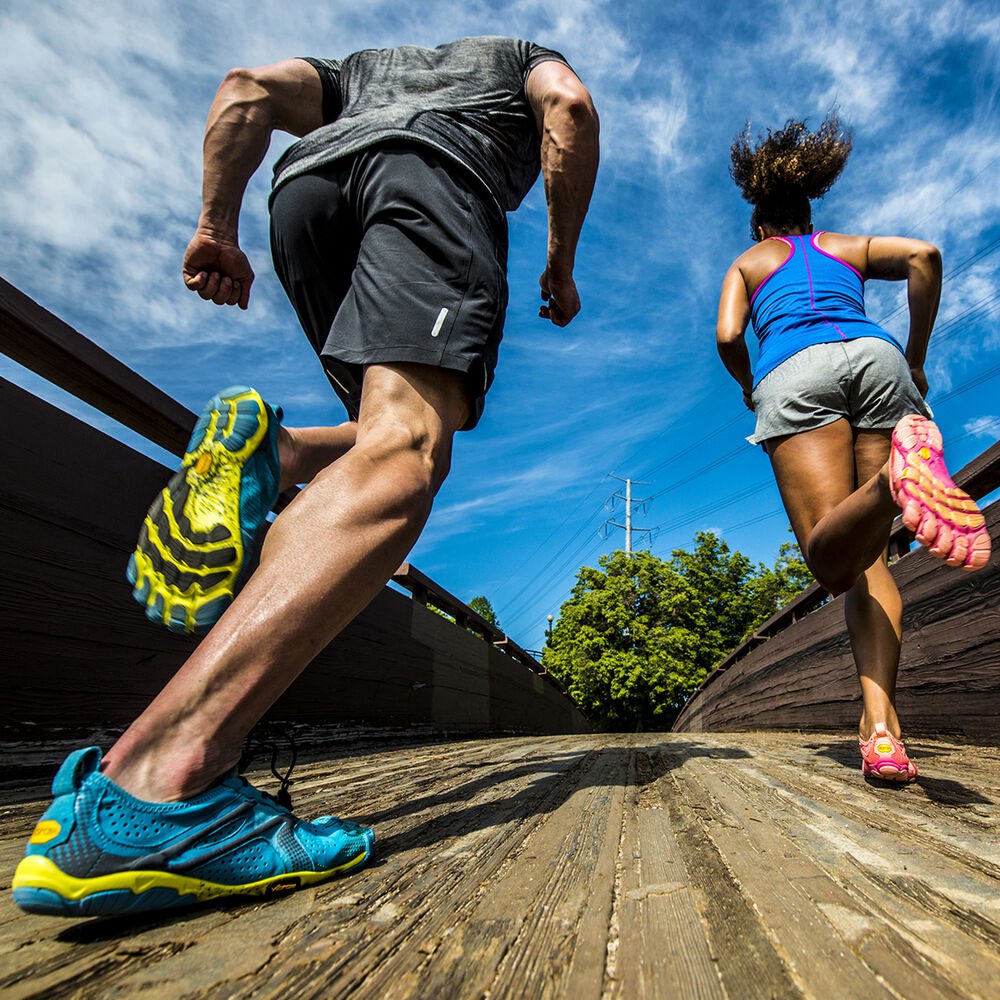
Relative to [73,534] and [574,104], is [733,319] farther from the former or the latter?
[73,534]

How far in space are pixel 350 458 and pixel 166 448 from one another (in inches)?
70.9

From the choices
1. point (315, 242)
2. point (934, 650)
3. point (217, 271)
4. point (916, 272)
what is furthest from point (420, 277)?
point (934, 650)

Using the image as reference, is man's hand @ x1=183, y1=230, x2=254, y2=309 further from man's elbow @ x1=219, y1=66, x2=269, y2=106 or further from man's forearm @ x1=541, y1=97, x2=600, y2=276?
man's forearm @ x1=541, y1=97, x2=600, y2=276

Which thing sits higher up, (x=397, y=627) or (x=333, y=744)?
(x=397, y=627)

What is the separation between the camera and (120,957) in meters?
0.60

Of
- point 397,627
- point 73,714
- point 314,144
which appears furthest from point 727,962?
point 397,627

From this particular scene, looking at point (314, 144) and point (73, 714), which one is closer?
point (314, 144)

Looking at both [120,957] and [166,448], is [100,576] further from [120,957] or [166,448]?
[120,957]

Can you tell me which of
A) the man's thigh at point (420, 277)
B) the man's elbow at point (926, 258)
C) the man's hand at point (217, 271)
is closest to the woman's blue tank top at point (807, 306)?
the man's elbow at point (926, 258)

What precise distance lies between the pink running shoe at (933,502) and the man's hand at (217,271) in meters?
1.59

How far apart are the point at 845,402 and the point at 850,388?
0.05m

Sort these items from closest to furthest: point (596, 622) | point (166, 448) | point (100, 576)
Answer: point (100, 576), point (166, 448), point (596, 622)

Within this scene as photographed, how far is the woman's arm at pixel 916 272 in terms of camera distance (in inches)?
88.0

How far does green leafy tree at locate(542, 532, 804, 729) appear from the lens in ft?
89.6
